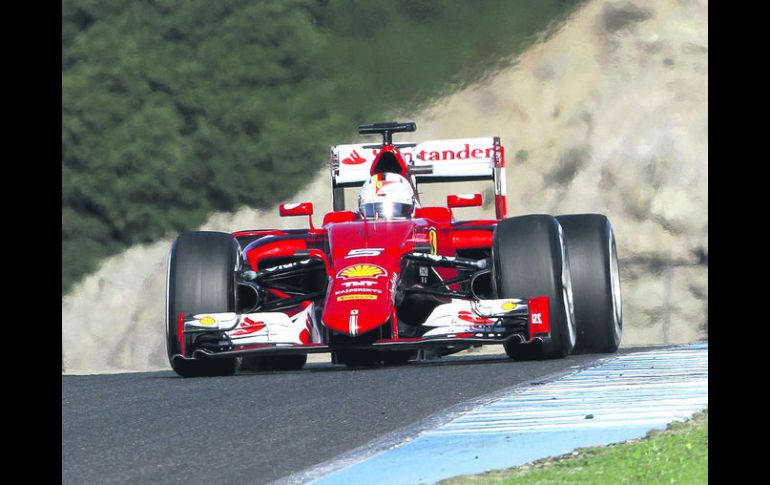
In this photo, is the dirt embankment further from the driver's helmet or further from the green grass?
the green grass

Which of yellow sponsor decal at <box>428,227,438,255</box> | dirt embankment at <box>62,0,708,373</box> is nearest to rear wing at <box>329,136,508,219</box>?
yellow sponsor decal at <box>428,227,438,255</box>

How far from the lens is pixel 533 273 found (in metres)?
12.5

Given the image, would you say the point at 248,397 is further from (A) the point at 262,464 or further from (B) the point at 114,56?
(B) the point at 114,56

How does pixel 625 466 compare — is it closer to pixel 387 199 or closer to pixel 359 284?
pixel 359 284

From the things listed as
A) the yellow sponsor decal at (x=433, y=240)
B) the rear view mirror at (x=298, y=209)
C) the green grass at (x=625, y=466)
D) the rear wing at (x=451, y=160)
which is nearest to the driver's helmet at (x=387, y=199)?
the rear view mirror at (x=298, y=209)

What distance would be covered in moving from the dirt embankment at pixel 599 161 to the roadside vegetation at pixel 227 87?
0.46m

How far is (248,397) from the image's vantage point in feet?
33.3

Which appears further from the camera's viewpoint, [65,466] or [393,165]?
[393,165]

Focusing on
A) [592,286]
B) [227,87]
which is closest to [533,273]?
[592,286]

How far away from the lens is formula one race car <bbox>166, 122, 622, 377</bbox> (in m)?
12.1

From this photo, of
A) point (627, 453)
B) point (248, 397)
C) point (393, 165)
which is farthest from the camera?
point (393, 165)

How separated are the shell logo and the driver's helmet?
5.90ft
